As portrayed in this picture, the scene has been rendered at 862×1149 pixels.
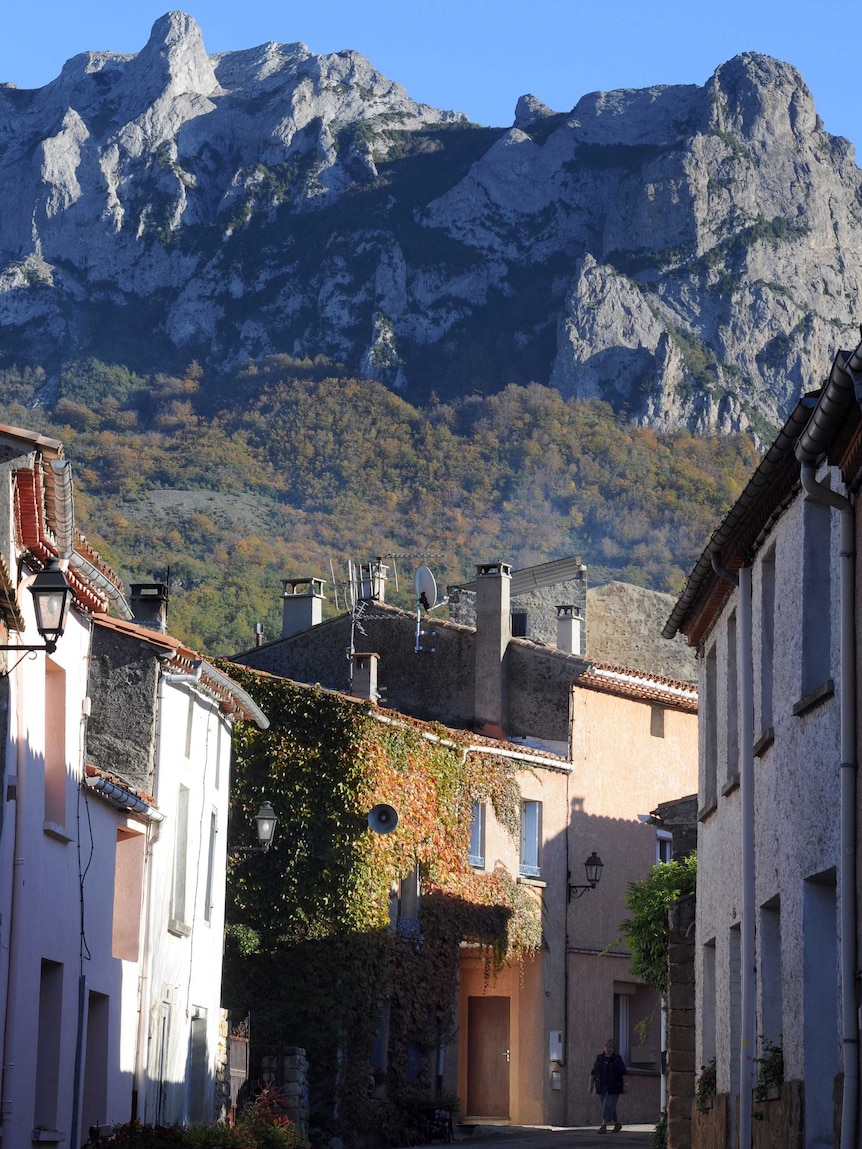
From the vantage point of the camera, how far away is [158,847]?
2138 centimetres

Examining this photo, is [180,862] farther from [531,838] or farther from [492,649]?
[492,649]

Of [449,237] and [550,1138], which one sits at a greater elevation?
[449,237]

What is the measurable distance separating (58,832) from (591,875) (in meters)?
20.9

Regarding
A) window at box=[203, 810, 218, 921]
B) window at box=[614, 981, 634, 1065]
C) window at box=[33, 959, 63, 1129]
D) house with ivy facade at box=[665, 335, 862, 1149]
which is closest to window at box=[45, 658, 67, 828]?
window at box=[33, 959, 63, 1129]

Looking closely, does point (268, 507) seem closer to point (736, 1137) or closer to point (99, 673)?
point (99, 673)

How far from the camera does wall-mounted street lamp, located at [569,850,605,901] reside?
116 ft

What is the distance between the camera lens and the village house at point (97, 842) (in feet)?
48.2

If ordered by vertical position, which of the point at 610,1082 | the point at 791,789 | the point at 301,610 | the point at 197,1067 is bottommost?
the point at 610,1082

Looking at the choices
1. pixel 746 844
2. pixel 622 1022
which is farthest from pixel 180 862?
pixel 622 1022

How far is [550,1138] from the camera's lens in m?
29.4

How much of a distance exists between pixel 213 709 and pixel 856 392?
16309 mm

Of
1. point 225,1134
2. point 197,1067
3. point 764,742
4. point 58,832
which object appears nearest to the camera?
point 764,742

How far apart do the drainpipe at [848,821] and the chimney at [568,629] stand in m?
31.8

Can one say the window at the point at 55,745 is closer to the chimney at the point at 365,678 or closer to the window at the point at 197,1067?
the window at the point at 197,1067
